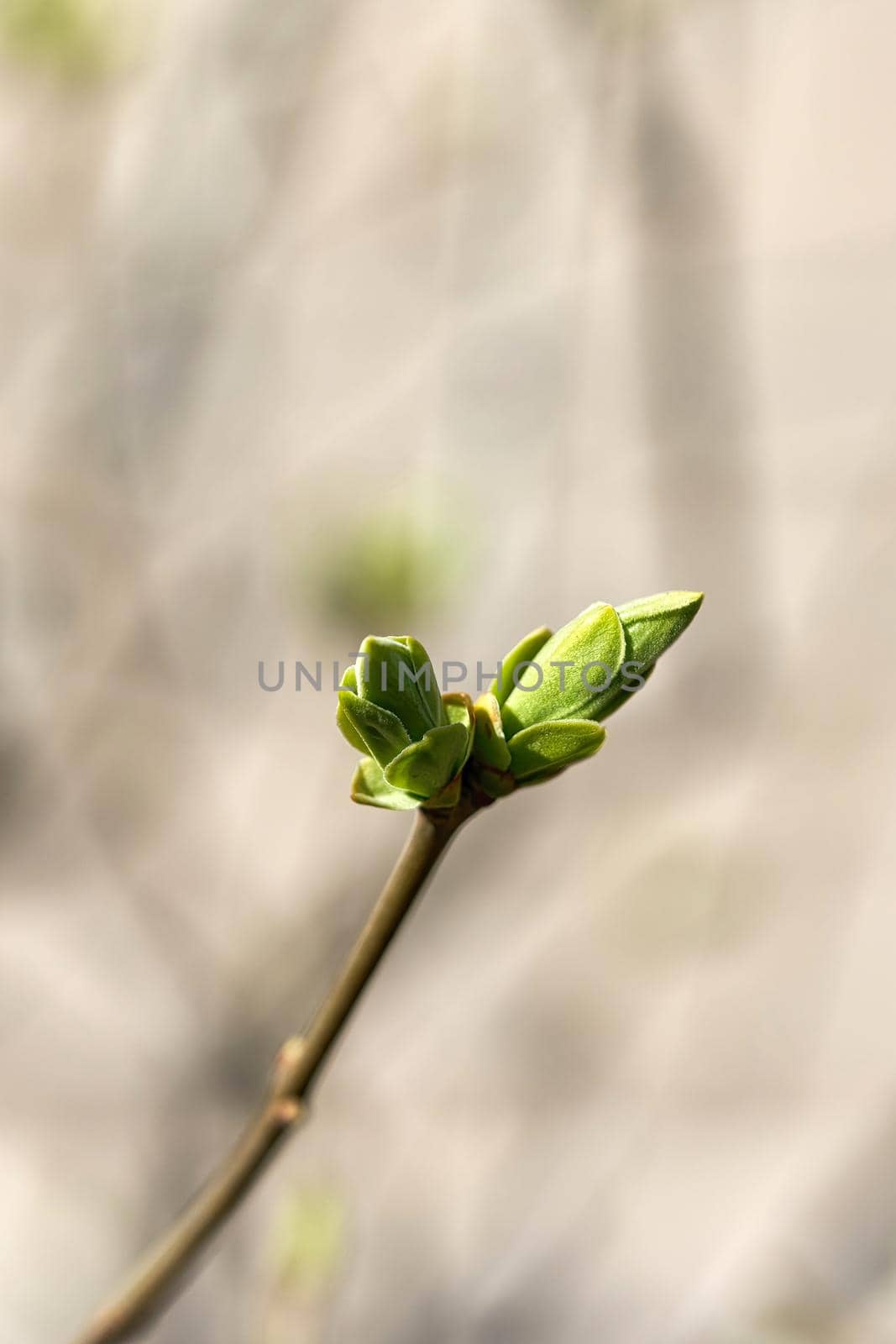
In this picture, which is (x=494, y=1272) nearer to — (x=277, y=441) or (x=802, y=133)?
(x=277, y=441)

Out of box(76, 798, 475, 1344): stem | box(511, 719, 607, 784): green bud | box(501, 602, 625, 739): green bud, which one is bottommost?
box(76, 798, 475, 1344): stem

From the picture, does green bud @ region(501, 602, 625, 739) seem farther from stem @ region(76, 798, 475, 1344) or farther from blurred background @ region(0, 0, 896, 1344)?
blurred background @ region(0, 0, 896, 1344)

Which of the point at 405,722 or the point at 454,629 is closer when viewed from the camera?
the point at 405,722

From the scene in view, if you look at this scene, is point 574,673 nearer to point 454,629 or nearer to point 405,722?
point 405,722

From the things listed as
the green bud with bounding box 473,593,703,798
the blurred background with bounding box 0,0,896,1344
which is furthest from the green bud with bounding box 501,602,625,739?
the blurred background with bounding box 0,0,896,1344

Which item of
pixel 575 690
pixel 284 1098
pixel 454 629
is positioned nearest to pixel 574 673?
pixel 575 690

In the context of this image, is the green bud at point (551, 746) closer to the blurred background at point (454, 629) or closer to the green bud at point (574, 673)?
the green bud at point (574, 673)

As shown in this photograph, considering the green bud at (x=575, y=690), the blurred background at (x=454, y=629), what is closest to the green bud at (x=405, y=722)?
the green bud at (x=575, y=690)
